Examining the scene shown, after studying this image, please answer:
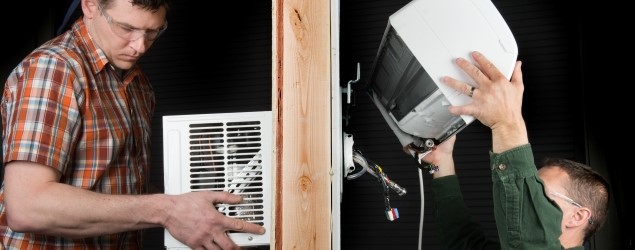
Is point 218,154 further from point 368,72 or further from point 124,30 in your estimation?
point 368,72

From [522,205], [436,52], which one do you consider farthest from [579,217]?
[436,52]

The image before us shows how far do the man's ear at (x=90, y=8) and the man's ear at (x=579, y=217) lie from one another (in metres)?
1.62

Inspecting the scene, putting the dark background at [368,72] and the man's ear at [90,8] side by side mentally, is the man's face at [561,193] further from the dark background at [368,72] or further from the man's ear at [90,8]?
the man's ear at [90,8]

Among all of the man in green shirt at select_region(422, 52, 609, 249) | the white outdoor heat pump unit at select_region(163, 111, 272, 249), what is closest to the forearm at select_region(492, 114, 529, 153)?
the man in green shirt at select_region(422, 52, 609, 249)

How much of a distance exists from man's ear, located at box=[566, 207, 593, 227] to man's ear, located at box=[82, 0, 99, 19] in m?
1.62

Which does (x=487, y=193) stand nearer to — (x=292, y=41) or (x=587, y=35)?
(x=587, y=35)

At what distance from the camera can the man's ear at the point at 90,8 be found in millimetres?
2047

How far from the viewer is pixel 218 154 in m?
1.83

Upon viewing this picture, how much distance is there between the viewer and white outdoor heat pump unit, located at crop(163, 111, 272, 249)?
1802 millimetres

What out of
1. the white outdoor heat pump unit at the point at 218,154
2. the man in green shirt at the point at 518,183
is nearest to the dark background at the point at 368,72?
the man in green shirt at the point at 518,183

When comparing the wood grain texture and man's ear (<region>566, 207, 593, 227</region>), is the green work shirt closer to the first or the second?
man's ear (<region>566, 207, 593, 227</region>)

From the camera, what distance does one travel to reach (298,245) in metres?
1.43

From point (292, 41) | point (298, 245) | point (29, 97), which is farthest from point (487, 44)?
point (29, 97)

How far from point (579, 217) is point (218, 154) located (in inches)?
44.1
